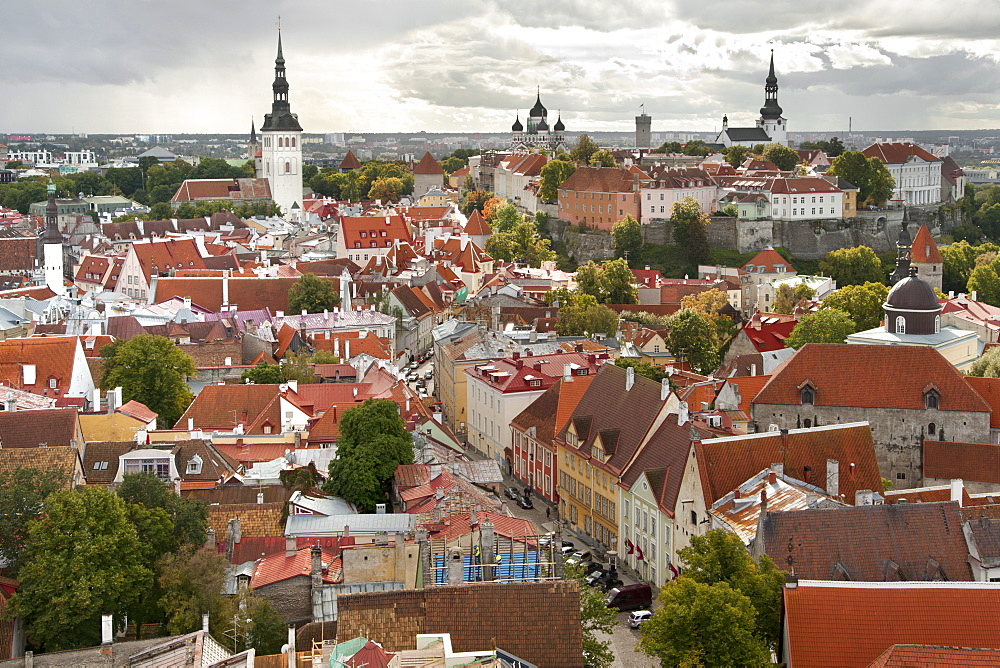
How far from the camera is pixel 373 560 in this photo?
27.9 m

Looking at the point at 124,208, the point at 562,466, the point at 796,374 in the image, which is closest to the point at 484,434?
the point at 562,466

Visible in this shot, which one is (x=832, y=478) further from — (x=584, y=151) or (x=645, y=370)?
(x=584, y=151)

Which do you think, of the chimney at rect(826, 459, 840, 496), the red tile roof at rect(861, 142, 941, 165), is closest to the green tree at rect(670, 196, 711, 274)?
the red tile roof at rect(861, 142, 941, 165)

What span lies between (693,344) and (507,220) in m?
46.9

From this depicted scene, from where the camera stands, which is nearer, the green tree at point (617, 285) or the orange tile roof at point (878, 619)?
the orange tile roof at point (878, 619)

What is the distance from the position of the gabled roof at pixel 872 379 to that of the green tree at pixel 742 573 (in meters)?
17.0

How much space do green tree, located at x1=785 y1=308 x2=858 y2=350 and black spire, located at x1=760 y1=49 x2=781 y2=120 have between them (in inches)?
3466

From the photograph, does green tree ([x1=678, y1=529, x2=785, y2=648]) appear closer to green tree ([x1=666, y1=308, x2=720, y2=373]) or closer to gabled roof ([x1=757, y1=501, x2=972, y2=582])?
gabled roof ([x1=757, y1=501, x2=972, y2=582])

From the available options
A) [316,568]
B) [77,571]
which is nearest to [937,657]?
[316,568]

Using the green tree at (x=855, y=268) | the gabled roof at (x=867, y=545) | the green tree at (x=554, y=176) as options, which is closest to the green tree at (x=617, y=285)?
the green tree at (x=855, y=268)

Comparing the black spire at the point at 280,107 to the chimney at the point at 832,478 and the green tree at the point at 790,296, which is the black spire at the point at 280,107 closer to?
the green tree at the point at 790,296

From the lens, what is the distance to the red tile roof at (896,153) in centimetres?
12747

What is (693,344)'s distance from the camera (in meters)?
67.3

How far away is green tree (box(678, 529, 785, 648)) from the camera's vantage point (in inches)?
1029
